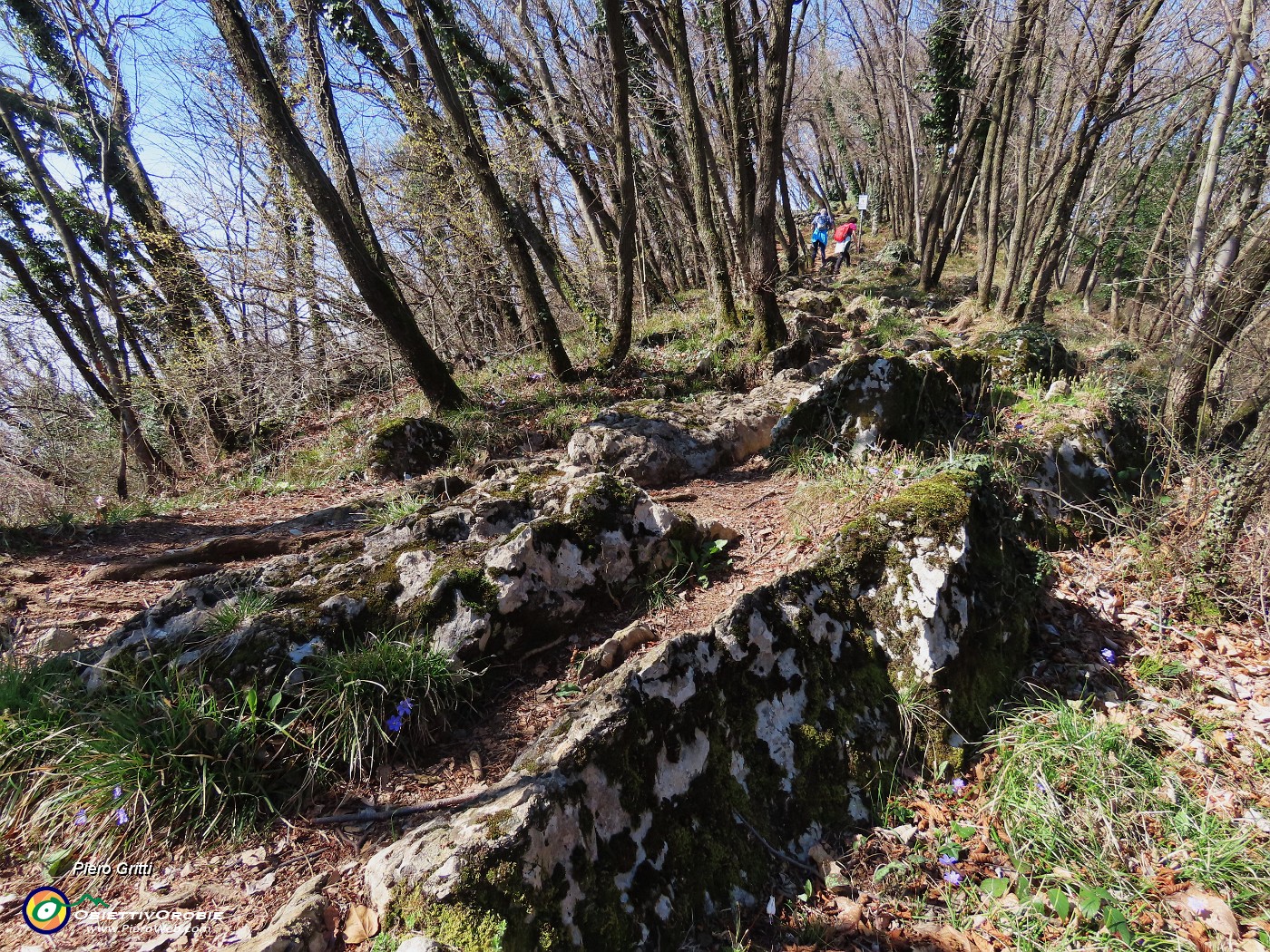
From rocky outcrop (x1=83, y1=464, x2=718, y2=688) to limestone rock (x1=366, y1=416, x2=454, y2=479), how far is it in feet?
10.4

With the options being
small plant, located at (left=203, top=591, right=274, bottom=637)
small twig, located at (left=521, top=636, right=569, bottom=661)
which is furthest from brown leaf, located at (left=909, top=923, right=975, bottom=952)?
small plant, located at (left=203, top=591, right=274, bottom=637)

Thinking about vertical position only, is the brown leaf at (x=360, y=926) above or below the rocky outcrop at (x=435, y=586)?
below

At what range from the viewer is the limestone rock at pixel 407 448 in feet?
22.2

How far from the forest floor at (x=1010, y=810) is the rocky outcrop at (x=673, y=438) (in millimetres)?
1632

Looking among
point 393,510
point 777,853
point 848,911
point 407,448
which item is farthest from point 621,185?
point 848,911

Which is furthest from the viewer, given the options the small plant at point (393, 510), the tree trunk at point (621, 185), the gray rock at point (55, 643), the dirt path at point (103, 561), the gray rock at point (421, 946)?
the tree trunk at point (621, 185)

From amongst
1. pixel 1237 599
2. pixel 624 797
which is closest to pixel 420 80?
pixel 624 797

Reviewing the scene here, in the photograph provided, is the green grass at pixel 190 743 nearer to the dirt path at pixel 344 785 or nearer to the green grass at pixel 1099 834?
the dirt path at pixel 344 785

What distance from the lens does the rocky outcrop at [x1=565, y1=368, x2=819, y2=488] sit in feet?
17.7

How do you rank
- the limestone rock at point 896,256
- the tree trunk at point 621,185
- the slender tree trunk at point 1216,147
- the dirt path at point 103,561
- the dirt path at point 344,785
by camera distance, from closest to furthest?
the dirt path at point 344,785 < the dirt path at point 103,561 < the slender tree trunk at point 1216,147 < the tree trunk at point 621,185 < the limestone rock at point 896,256

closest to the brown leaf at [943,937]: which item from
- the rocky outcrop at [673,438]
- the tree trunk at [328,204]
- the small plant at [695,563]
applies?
the small plant at [695,563]

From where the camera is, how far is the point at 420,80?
28.9 feet

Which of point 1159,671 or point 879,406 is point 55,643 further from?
point 879,406

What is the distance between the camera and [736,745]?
249 cm
